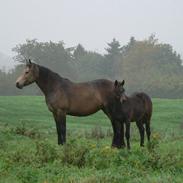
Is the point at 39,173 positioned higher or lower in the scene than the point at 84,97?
lower

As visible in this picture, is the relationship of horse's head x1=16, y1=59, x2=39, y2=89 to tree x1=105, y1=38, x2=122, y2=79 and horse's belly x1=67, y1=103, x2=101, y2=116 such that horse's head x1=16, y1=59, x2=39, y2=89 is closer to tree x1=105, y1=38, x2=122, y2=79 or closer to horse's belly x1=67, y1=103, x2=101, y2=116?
horse's belly x1=67, y1=103, x2=101, y2=116

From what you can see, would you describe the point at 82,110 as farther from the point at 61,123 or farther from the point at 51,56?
the point at 51,56

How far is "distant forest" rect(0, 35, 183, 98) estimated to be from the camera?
58125 mm

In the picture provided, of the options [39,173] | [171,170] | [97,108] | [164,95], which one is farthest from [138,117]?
[164,95]

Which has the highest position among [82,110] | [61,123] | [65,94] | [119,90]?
[119,90]

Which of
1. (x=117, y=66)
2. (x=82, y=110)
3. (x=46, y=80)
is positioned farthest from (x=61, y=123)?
(x=117, y=66)

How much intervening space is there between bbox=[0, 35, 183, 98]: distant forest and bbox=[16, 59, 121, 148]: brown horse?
4570cm

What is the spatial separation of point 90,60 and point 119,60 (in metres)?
5.82

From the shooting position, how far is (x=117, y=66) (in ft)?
233

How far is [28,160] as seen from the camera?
850 cm

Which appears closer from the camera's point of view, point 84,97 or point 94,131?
point 84,97

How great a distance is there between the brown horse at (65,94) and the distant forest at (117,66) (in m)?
45.7

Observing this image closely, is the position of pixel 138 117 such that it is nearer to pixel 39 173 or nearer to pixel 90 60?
pixel 39 173

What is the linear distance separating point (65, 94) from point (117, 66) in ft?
198
